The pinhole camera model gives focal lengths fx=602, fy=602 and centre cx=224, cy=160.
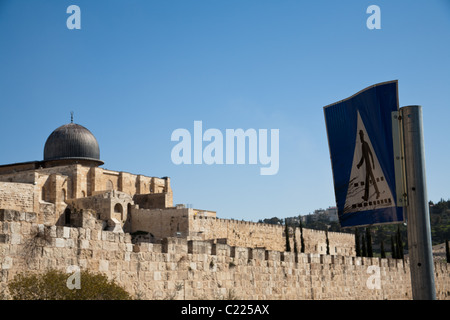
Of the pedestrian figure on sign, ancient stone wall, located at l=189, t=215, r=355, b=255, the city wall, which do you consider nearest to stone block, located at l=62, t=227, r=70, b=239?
the city wall

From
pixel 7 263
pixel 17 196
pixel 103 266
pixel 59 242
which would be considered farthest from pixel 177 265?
pixel 17 196

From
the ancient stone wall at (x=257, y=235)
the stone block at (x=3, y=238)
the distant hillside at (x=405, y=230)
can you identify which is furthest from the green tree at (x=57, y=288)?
the distant hillside at (x=405, y=230)

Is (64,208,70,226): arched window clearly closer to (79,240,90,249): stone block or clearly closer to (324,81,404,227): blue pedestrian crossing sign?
(79,240,90,249): stone block

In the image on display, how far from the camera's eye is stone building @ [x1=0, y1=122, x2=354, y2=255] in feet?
117

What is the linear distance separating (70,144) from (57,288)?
120 feet

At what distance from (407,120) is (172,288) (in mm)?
7470

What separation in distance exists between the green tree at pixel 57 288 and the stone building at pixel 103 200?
21.9m

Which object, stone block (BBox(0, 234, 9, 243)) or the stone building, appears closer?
stone block (BBox(0, 234, 9, 243))

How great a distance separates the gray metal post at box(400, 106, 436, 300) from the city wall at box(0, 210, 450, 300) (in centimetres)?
573

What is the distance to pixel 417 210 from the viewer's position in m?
4.75

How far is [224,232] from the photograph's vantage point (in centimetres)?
3984

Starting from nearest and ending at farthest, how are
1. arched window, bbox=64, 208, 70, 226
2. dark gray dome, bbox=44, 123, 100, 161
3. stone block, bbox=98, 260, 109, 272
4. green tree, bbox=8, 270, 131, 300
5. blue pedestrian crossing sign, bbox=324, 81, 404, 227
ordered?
blue pedestrian crossing sign, bbox=324, 81, 404, 227 < green tree, bbox=8, 270, 131, 300 < stone block, bbox=98, 260, 109, 272 < arched window, bbox=64, 208, 70, 226 < dark gray dome, bbox=44, 123, 100, 161

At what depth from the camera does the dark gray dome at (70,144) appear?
144ft
